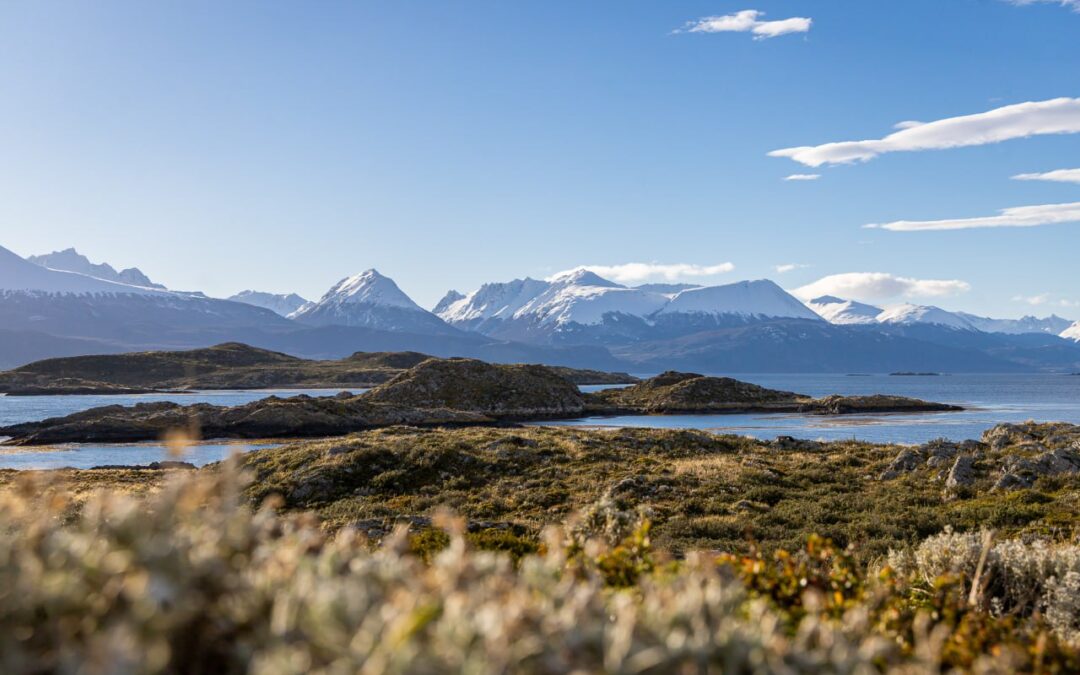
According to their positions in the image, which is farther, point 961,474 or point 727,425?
point 727,425

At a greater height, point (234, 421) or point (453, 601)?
point (453, 601)

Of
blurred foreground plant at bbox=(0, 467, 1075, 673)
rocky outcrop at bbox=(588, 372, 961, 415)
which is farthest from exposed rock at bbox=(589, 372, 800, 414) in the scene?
blurred foreground plant at bbox=(0, 467, 1075, 673)

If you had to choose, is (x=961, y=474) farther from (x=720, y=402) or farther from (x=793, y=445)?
(x=720, y=402)

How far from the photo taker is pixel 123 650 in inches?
132

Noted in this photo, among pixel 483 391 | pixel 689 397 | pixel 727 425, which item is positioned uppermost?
pixel 483 391

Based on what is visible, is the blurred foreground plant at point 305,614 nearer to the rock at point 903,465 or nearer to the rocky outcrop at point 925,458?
the rock at point 903,465

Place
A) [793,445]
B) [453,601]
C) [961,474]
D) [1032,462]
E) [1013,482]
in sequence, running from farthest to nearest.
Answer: [793,445]
[1032,462]
[961,474]
[1013,482]
[453,601]

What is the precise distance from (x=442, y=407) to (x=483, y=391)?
10411 mm

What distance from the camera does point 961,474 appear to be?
31.0 m

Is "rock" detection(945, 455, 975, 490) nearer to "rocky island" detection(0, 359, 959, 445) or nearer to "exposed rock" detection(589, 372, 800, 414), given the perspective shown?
"rocky island" detection(0, 359, 959, 445)

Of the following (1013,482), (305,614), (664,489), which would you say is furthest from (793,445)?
(305,614)

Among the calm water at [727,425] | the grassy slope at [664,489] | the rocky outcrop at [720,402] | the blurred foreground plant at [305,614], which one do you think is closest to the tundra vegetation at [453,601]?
the blurred foreground plant at [305,614]

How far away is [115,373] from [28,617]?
692 ft

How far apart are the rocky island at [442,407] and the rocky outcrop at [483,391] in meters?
0.16
